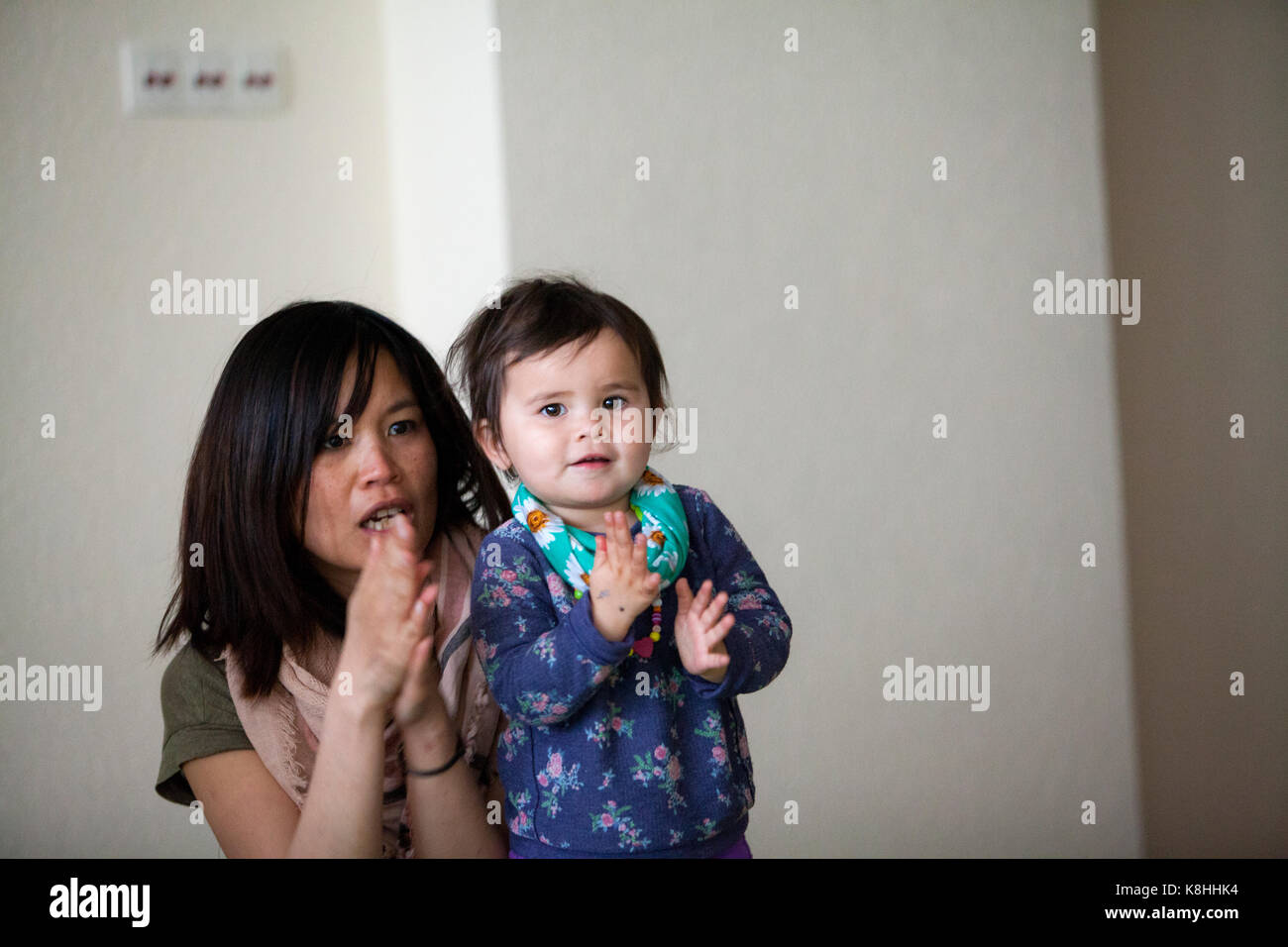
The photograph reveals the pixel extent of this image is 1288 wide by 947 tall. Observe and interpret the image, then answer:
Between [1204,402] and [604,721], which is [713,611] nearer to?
[604,721]

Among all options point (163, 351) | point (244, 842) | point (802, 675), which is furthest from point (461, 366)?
point (802, 675)

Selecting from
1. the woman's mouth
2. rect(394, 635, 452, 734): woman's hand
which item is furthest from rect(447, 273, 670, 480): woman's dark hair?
rect(394, 635, 452, 734): woman's hand

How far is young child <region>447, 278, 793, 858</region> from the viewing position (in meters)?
1.13

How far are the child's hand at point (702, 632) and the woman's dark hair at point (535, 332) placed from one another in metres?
0.25

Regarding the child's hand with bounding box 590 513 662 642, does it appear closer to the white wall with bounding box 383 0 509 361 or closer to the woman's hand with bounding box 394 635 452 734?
the woman's hand with bounding box 394 635 452 734

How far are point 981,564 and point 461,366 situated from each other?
4.73ft

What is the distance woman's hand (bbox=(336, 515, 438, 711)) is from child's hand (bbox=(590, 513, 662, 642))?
0.18 metres

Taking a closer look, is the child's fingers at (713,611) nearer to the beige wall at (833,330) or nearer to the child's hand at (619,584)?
the child's hand at (619,584)

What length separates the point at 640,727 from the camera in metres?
1.18

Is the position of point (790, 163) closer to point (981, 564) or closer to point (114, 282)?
point (981, 564)

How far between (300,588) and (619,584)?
46 cm

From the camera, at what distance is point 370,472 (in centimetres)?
128

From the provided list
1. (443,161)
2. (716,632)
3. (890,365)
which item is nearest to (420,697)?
(716,632)

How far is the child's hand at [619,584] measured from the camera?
42.4 inches
